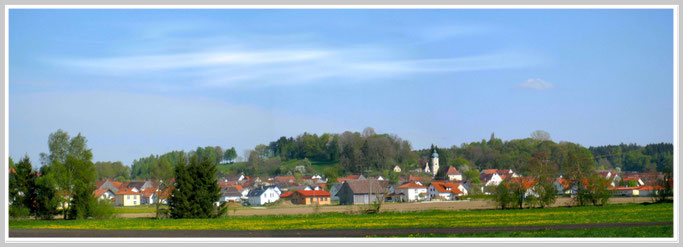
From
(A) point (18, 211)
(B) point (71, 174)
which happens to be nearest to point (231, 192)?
(B) point (71, 174)

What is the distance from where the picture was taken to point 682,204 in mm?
21141

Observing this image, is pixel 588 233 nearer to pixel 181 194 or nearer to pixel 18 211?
pixel 181 194

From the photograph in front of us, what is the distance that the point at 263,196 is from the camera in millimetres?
68500

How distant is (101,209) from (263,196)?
119 feet

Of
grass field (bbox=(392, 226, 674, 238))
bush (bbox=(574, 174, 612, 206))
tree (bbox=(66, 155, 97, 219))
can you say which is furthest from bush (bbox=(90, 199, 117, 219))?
bush (bbox=(574, 174, 612, 206))

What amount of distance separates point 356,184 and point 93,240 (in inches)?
1768

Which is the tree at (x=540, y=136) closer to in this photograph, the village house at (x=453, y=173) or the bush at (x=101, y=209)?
the village house at (x=453, y=173)

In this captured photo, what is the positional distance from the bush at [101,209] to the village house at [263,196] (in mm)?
34713

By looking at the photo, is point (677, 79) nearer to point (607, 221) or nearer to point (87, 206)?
point (607, 221)

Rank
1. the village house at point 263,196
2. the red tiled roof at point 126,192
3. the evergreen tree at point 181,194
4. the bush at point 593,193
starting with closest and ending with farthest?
the evergreen tree at point 181,194, the bush at point 593,193, the red tiled roof at point 126,192, the village house at point 263,196

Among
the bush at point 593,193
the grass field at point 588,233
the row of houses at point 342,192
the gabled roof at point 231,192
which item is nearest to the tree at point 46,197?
the grass field at point 588,233

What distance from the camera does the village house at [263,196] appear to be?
224 ft

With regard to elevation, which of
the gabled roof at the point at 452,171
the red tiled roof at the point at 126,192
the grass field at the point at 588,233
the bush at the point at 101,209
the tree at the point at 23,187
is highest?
the tree at the point at 23,187

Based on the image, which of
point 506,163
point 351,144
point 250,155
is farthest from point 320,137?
point 506,163
